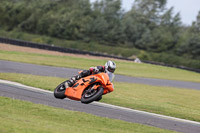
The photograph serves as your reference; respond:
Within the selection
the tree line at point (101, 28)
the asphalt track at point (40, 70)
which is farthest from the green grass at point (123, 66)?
the tree line at point (101, 28)

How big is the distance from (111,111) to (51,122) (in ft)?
11.8

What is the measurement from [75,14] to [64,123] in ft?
197

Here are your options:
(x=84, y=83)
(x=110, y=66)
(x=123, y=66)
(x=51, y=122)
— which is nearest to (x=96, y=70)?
(x=110, y=66)

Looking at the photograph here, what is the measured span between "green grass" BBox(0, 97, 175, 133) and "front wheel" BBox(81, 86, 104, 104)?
0.48m

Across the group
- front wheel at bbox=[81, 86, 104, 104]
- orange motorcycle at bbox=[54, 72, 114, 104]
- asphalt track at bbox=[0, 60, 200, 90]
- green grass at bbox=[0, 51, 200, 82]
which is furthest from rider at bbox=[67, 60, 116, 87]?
green grass at bbox=[0, 51, 200, 82]

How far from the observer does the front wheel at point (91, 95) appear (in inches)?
408

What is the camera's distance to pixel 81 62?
32.8 meters

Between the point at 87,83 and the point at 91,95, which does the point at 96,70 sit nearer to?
the point at 87,83

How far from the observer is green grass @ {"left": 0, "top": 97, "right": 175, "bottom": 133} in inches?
297

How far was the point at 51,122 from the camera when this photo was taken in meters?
8.52

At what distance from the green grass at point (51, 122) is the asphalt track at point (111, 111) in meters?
0.89

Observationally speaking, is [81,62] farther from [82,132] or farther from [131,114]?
[82,132]

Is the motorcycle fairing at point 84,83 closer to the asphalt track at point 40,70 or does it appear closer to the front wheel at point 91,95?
the front wheel at point 91,95

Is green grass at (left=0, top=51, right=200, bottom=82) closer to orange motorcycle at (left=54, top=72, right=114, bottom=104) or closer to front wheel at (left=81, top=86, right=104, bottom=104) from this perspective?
orange motorcycle at (left=54, top=72, right=114, bottom=104)
